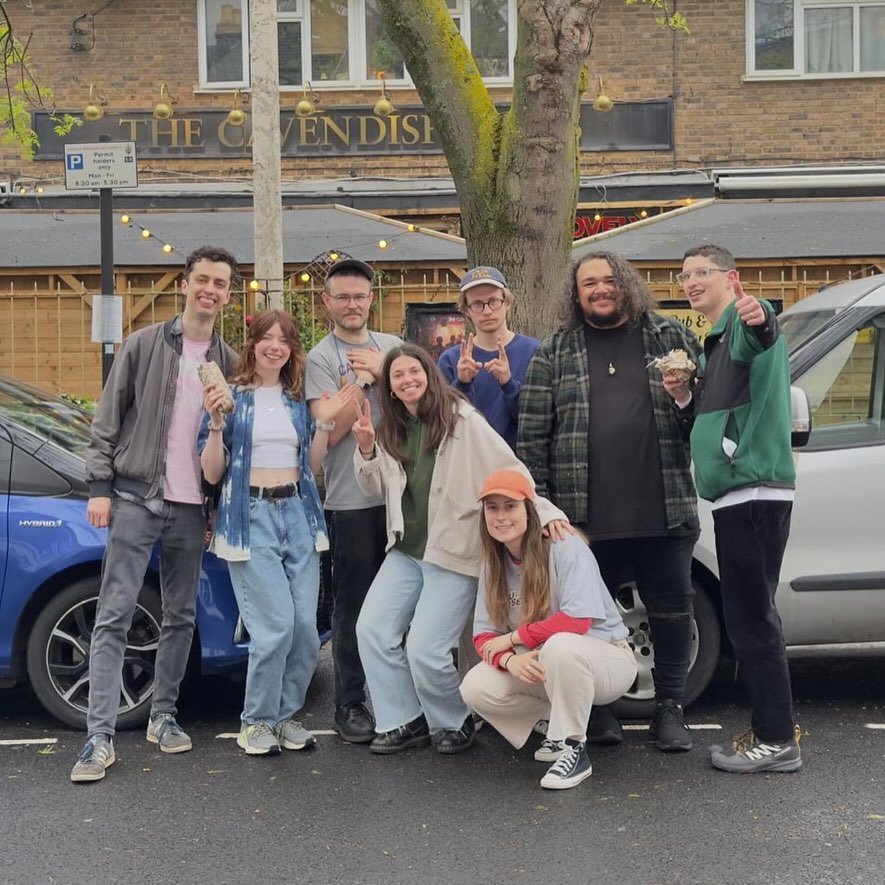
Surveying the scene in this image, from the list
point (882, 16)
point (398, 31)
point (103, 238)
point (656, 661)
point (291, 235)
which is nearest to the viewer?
point (656, 661)

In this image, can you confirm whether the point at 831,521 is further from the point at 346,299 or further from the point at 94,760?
the point at 94,760

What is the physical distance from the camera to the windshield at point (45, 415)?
616 centimetres

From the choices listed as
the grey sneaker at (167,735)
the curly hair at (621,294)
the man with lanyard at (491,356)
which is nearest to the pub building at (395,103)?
the man with lanyard at (491,356)

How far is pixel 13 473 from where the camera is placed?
5.84 meters

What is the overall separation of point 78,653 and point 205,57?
12471mm

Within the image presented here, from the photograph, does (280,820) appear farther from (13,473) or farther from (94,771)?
(13,473)

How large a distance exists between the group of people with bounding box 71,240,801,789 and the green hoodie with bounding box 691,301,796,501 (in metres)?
0.01

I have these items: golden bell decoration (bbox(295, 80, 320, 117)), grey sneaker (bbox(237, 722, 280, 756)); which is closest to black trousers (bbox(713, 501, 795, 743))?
grey sneaker (bbox(237, 722, 280, 756))

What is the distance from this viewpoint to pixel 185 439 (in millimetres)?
5484

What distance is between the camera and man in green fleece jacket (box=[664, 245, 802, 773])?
5000 millimetres

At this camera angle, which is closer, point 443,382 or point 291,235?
point 443,382

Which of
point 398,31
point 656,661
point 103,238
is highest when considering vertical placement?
point 398,31

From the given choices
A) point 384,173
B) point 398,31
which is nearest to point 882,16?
point 384,173

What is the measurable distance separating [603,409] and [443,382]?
651 mm
